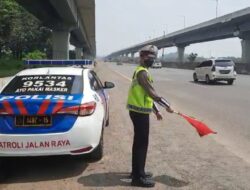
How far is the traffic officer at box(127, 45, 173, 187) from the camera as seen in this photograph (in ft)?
20.1

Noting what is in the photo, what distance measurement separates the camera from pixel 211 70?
1219 inches

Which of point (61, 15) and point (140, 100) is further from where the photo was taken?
point (61, 15)

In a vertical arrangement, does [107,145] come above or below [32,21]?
below

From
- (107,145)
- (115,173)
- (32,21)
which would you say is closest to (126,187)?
(115,173)

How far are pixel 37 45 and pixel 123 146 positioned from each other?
77.3 m

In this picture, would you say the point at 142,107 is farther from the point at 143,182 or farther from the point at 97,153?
the point at 97,153

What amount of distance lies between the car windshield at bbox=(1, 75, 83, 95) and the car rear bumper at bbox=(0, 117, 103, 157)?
2.43ft

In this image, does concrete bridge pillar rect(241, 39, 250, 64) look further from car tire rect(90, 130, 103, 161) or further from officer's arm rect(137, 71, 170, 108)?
officer's arm rect(137, 71, 170, 108)

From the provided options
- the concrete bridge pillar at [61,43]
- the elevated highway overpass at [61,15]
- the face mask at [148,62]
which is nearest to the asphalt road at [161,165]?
the face mask at [148,62]

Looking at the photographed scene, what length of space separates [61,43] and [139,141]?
121ft

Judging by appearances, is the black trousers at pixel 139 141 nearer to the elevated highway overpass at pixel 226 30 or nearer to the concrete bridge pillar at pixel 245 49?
the elevated highway overpass at pixel 226 30

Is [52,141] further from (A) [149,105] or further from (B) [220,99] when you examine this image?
(B) [220,99]

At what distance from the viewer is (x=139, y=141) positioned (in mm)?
6281

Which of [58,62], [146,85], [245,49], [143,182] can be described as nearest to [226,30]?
[245,49]
